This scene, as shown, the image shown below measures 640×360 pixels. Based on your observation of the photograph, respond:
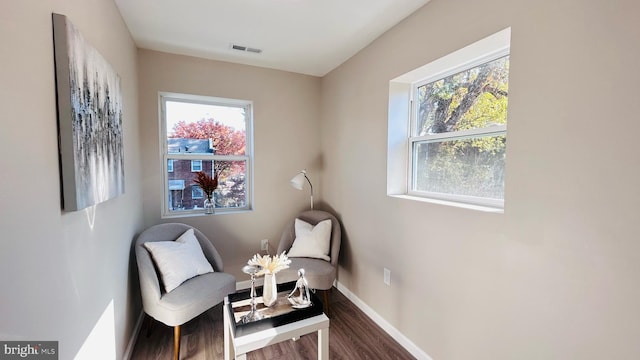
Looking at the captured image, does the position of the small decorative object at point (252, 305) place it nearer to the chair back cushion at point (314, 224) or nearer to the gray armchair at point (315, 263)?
the gray armchair at point (315, 263)

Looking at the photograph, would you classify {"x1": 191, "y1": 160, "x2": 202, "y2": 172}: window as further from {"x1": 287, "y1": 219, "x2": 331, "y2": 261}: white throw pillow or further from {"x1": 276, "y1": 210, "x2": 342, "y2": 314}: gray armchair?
{"x1": 287, "y1": 219, "x2": 331, "y2": 261}: white throw pillow

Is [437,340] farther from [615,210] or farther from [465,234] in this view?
[615,210]

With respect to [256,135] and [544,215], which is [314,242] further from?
[544,215]

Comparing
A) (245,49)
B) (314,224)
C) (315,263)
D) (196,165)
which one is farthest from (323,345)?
(245,49)

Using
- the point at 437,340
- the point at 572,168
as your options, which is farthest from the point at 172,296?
the point at 572,168

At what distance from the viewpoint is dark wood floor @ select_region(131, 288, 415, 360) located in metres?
1.97

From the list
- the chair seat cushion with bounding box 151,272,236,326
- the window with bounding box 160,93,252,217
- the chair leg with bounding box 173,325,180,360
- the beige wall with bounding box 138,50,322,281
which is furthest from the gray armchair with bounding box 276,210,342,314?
the chair leg with bounding box 173,325,180,360

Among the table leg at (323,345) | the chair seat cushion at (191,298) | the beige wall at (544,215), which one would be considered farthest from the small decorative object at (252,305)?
the beige wall at (544,215)

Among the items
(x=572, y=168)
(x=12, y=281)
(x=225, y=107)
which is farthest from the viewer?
(x=225, y=107)

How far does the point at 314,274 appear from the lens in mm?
2365

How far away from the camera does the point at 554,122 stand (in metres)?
1.18

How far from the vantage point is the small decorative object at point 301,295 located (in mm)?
1693

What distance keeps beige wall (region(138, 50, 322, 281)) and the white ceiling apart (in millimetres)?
187

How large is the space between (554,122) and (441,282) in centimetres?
111
